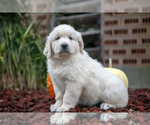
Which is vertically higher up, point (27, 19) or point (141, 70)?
point (27, 19)

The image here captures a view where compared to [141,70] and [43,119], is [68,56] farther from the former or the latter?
[141,70]

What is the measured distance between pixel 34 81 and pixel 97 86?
7.56ft

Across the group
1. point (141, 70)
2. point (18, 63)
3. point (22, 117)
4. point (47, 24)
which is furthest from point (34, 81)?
point (22, 117)

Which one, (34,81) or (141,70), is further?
(34,81)

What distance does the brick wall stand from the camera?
12.2ft

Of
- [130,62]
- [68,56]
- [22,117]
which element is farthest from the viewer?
[130,62]

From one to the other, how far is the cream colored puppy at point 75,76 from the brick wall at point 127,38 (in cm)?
169

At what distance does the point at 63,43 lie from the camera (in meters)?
1.88

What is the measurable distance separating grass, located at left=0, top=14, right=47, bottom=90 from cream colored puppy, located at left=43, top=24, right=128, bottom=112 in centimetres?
196

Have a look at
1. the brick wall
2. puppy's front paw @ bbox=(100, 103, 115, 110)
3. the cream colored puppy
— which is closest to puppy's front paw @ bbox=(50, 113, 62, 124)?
the cream colored puppy

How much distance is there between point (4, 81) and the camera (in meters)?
4.03

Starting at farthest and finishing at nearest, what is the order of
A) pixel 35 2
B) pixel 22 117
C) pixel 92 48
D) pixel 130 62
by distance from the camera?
pixel 92 48
pixel 130 62
pixel 35 2
pixel 22 117

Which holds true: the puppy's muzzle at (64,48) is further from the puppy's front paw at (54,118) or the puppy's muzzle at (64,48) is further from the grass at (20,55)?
the grass at (20,55)

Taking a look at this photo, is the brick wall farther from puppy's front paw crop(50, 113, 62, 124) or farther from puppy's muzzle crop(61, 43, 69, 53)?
puppy's front paw crop(50, 113, 62, 124)
